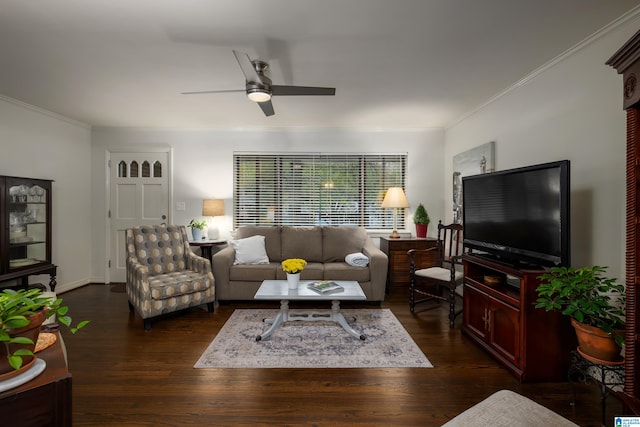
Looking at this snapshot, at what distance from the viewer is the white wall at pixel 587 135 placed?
2.08 metres

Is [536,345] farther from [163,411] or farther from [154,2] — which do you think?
[154,2]

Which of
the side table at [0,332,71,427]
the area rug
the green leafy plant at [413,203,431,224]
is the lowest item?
the area rug

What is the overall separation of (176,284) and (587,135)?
3.88 meters

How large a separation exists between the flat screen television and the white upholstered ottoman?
128 centimetres

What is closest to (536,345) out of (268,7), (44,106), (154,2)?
(268,7)

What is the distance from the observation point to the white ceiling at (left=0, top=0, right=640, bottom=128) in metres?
1.95

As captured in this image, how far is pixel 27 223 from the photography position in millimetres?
3639

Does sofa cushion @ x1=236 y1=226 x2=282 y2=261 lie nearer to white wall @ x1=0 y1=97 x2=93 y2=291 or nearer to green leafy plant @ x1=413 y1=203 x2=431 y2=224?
green leafy plant @ x1=413 y1=203 x2=431 y2=224

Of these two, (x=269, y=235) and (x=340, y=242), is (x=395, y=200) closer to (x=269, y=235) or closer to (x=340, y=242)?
(x=340, y=242)

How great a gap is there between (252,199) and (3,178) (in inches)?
111

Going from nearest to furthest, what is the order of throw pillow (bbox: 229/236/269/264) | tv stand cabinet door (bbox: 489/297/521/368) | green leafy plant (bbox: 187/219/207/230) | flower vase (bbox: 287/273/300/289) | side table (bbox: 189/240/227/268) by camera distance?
1. tv stand cabinet door (bbox: 489/297/521/368)
2. flower vase (bbox: 287/273/300/289)
3. throw pillow (bbox: 229/236/269/264)
4. side table (bbox: 189/240/227/268)
5. green leafy plant (bbox: 187/219/207/230)

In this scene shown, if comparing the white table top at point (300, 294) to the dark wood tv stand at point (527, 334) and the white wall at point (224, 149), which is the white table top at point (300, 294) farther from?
the white wall at point (224, 149)

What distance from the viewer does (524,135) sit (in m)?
3.04

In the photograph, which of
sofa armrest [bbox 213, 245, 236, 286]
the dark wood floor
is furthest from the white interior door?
the dark wood floor
